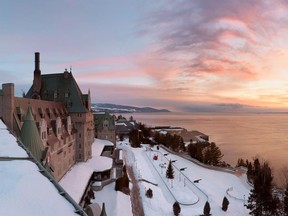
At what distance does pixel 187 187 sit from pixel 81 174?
15.5m

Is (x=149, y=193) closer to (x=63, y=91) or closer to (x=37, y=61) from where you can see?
(x=63, y=91)

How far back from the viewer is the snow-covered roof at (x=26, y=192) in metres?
7.59

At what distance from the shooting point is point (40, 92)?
40.4 metres

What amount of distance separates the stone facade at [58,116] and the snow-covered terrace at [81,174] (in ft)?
2.94

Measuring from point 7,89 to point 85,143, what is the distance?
18.4 m

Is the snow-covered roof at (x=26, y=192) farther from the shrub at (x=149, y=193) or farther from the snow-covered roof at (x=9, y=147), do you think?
the shrub at (x=149, y=193)

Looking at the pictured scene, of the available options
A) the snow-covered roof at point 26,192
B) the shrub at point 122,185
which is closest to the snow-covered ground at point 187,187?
the shrub at point 122,185

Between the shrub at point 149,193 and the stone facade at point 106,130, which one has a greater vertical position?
the stone facade at point 106,130

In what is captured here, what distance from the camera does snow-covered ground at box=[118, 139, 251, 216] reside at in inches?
1212

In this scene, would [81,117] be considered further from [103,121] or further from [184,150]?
[184,150]

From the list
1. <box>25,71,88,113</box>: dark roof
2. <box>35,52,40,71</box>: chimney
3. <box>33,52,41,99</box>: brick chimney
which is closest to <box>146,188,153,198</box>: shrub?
<box>25,71,88,113</box>: dark roof

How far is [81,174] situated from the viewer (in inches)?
1262

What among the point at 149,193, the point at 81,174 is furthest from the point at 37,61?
the point at 149,193

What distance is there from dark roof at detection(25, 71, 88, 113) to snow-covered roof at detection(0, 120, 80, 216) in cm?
2788
